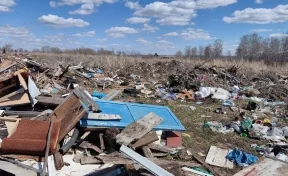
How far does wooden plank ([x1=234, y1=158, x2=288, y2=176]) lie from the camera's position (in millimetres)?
3154

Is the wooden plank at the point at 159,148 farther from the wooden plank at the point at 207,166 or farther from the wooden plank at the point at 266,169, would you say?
the wooden plank at the point at 266,169

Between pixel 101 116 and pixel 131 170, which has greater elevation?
pixel 101 116

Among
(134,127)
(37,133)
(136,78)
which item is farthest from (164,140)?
(136,78)

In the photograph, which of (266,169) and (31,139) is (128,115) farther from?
(266,169)

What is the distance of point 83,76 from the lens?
13.1m

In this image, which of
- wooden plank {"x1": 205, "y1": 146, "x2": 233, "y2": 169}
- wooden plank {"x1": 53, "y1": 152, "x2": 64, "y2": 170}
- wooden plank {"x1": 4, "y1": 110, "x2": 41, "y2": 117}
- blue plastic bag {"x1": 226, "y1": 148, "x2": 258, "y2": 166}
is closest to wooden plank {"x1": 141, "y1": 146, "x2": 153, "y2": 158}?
wooden plank {"x1": 205, "y1": 146, "x2": 233, "y2": 169}

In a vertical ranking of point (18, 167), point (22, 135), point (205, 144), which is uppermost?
point (22, 135)

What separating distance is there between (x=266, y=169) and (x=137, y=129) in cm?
235

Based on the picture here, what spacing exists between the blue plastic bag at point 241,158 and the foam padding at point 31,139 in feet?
11.1

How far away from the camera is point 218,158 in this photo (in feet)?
17.5

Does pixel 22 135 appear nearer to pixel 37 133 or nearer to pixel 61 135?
pixel 37 133

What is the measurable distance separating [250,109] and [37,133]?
770cm

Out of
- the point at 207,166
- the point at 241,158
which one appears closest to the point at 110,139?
the point at 207,166

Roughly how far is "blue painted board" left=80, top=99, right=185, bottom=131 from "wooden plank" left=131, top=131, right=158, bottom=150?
0.86ft
